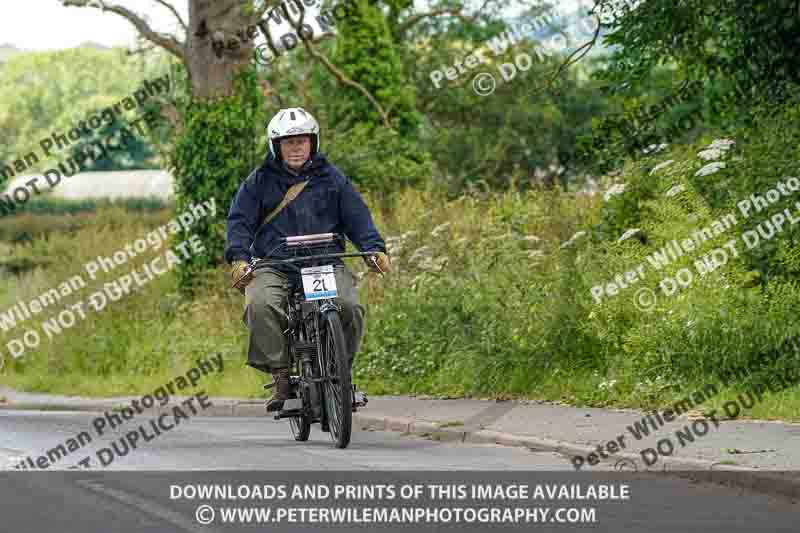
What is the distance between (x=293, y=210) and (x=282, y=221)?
0.12 metres

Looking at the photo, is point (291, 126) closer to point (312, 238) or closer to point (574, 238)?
point (312, 238)

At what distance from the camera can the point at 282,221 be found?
38.6 feet

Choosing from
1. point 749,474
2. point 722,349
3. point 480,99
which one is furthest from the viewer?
point 480,99

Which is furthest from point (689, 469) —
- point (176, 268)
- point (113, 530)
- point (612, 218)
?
point (176, 268)

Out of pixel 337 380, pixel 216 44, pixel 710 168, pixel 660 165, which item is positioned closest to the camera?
pixel 337 380

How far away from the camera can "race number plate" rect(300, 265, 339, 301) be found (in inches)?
447

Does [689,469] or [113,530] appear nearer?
[113,530]

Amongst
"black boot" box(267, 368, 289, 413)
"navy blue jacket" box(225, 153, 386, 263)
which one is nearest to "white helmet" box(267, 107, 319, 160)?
"navy blue jacket" box(225, 153, 386, 263)

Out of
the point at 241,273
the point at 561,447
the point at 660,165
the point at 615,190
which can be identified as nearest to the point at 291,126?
the point at 241,273

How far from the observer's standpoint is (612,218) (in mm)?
17766

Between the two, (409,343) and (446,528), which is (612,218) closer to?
(409,343)

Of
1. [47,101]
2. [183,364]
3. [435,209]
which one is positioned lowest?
[183,364]

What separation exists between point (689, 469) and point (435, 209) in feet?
40.3

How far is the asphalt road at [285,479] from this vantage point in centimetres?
820
